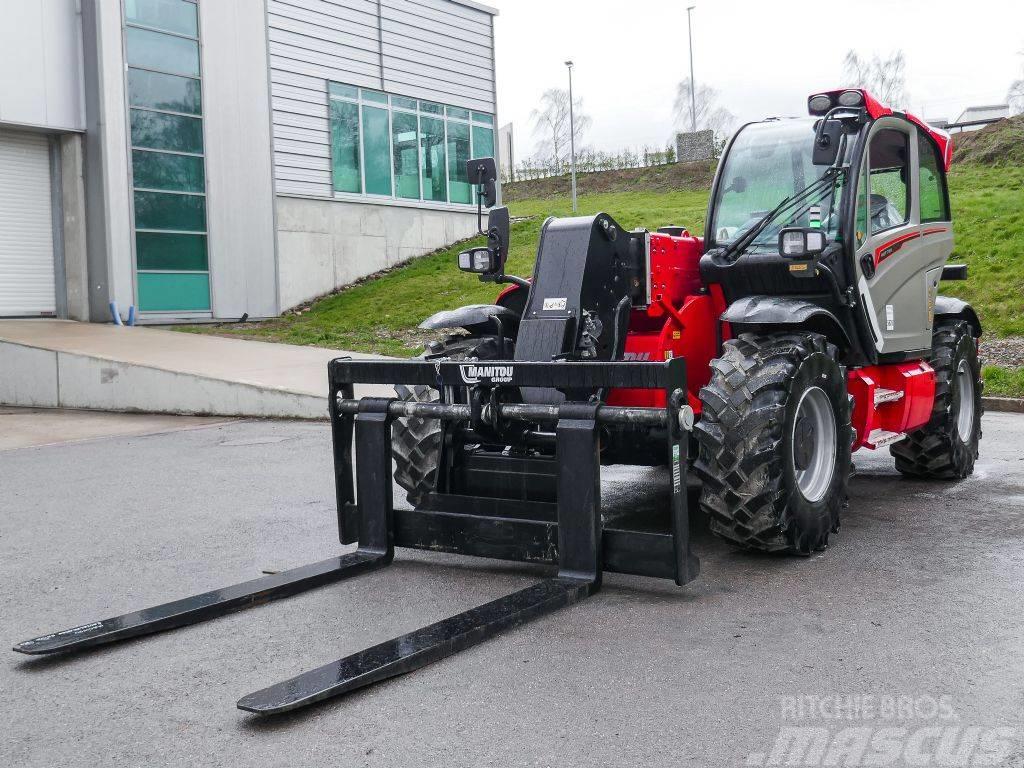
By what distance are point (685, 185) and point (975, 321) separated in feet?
103

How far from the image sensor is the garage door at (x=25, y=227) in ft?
64.2

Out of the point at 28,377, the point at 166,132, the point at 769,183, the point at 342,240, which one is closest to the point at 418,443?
the point at 769,183

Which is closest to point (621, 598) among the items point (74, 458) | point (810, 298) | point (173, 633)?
point (173, 633)

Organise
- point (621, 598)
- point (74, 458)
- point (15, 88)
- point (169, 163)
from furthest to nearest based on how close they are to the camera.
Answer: point (169, 163), point (15, 88), point (74, 458), point (621, 598)

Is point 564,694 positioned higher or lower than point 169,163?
lower

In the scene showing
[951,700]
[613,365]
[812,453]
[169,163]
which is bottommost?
[951,700]

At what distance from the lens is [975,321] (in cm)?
896

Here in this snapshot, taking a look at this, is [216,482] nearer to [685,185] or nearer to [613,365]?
[613,365]

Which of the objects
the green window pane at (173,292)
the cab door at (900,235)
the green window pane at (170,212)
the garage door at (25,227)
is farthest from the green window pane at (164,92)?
the cab door at (900,235)

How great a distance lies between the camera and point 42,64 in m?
19.2

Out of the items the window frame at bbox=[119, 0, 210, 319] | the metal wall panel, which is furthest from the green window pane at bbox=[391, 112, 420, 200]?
the window frame at bbox=[119, 0, 210, 319]

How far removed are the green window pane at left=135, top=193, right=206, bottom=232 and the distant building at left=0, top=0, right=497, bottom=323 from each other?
33mm

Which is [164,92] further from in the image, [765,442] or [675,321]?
[765,442]

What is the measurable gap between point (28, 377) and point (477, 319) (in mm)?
11456
